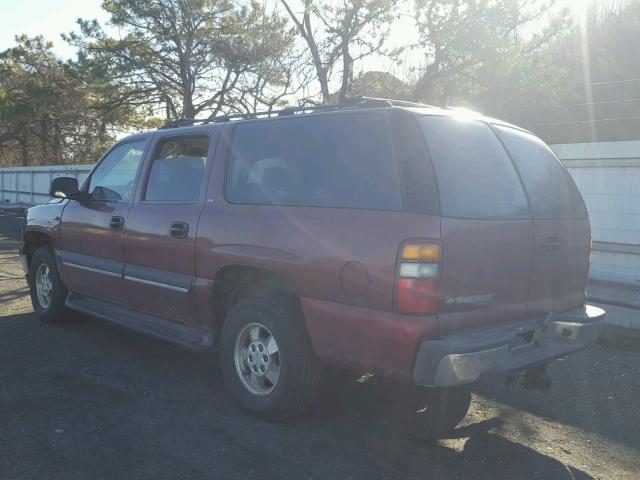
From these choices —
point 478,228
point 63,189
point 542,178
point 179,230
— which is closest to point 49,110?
point 63,189

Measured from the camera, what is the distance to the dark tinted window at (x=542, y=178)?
396cm

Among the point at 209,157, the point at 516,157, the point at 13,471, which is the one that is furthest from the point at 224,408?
the point at 516,157

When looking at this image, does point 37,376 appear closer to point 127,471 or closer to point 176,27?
point 127,471

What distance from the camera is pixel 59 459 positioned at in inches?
136

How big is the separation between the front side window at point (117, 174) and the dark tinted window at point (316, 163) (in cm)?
134

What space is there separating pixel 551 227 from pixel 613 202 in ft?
18.4

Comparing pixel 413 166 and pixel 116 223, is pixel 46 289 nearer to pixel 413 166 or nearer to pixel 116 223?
pixel 116 223

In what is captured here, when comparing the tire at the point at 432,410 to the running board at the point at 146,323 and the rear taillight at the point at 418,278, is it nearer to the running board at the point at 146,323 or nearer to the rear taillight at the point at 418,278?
the rear taillight at the point at 418,278

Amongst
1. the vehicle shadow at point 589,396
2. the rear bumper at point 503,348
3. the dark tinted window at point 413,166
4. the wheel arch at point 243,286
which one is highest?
the dark tinted window at point 413,166

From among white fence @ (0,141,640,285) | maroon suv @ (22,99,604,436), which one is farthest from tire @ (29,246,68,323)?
white fence @ (0,141,640,285)

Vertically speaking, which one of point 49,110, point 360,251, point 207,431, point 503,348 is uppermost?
point 49,110

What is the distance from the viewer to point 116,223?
523 centimetres

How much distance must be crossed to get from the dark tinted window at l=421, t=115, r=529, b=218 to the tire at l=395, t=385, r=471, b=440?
54.6 inches

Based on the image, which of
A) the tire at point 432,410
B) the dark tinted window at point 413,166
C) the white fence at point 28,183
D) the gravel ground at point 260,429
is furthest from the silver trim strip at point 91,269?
the white fence at point 28,183
